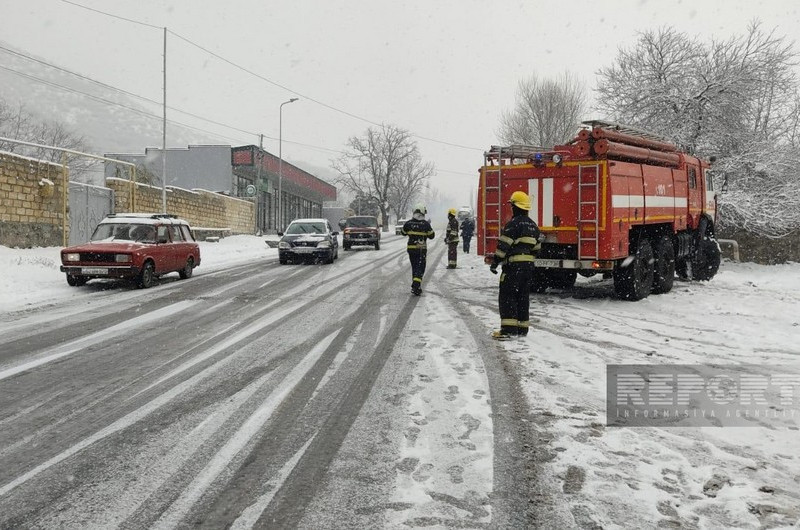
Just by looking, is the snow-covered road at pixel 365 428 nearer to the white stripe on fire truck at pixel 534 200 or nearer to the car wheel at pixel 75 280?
the white stripe on fire truck at pixel 534 200

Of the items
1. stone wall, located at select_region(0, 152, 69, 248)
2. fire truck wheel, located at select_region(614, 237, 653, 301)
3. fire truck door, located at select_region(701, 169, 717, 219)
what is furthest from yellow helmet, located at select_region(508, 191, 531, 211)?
stone wall, located at select_region(0, 152, 69, 248)

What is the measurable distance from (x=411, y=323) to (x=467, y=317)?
3.62 feet

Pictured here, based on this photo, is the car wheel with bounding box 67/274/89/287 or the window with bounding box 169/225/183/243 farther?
the window with bounding box 169/225/183/243

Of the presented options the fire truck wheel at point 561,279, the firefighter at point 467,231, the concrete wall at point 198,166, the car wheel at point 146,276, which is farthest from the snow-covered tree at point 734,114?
the concrete wall at point 198,166

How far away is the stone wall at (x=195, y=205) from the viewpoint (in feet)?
76.8

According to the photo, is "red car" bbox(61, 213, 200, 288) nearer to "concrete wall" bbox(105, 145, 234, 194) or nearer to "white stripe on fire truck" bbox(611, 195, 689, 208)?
"white stripe on fire truck" bbox(611, 195, 689, 208)

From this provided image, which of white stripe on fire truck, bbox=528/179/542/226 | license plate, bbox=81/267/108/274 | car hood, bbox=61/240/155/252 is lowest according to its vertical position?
license plate, bbox=81/267/108/274

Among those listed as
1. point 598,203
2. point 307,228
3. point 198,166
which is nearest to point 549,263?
point 598,203

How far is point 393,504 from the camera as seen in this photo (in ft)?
10.6

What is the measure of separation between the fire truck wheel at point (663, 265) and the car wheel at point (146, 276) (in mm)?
10984

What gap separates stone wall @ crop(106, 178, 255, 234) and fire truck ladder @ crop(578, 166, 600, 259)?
18682mm

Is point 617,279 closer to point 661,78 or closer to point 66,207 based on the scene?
point 66,207

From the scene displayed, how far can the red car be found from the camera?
1258cm

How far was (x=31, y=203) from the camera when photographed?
1727 centimetres
